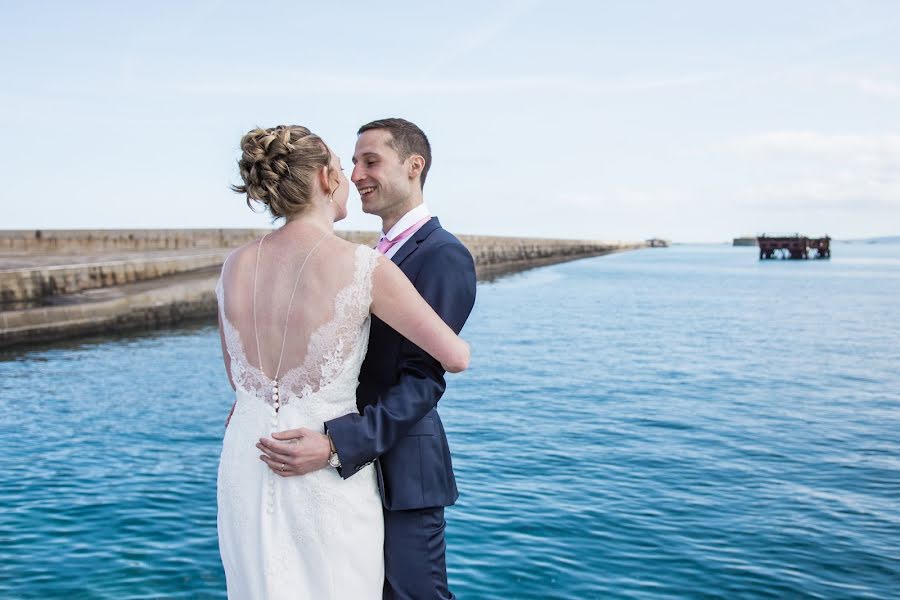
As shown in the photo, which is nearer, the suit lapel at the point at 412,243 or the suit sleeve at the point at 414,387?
the suit sleeve at the point at 414,387

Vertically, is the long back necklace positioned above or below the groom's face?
below

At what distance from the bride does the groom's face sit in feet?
0.98

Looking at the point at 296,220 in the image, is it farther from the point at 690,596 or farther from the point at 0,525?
the point at 0,525

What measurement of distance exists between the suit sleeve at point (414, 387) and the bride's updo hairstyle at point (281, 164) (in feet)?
1.43

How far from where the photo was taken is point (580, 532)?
27.3ft

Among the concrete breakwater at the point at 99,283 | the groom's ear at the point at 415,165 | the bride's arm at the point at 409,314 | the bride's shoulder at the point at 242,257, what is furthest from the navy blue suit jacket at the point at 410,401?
the concrete breakwater at the point at 99,283

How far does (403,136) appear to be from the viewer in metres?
2.69

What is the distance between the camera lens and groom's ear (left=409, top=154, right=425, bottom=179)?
106 inches

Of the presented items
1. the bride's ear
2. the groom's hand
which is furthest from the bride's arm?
the groom's hand

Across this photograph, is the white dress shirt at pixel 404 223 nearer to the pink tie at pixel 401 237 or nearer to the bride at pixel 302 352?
the pink tie at pixel 401 237

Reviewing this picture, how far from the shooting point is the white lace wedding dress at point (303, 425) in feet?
7.33

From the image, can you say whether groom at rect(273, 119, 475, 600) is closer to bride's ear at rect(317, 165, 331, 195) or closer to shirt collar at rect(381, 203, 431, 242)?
shirt collar at rect(381, 203, 431, 242)

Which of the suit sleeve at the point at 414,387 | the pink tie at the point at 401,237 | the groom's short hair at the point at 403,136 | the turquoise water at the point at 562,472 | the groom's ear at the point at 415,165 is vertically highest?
the groom's short hair at the point at 403,136

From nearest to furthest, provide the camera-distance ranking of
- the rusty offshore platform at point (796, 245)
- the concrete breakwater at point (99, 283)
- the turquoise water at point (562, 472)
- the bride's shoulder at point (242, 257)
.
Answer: the bride's shoulder at point (242, 257) < the turquoise water at point (562, 472) < the concrete breakwater at point (99, 283) < the rusty offshore platform at point (796, 245)
